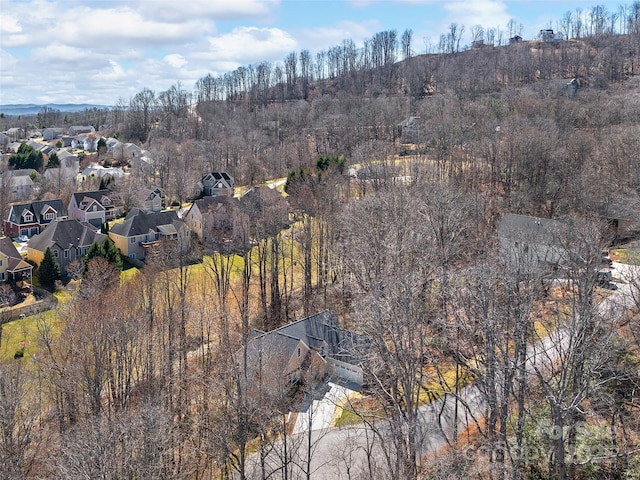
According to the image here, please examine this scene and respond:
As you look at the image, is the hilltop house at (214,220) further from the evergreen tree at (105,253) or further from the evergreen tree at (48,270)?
the evergreen tree at (48,270)

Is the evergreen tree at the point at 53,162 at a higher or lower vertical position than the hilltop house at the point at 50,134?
lower

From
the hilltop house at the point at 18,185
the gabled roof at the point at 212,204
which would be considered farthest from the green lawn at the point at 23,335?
the hilltop house at the point at 18,185

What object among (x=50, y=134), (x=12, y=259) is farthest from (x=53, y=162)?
(x=12, y=259)

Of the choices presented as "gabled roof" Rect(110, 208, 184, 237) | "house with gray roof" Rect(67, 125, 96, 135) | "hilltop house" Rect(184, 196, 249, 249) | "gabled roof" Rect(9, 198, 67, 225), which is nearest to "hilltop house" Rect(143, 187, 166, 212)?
"gabled roof" Rect(9, 198, 67, 225)

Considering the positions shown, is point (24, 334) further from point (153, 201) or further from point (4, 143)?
point (4, 143)

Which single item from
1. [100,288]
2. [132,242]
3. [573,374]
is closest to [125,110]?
[132,242]

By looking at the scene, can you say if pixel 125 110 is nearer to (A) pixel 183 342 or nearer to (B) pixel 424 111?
(B) pixel 424 111
